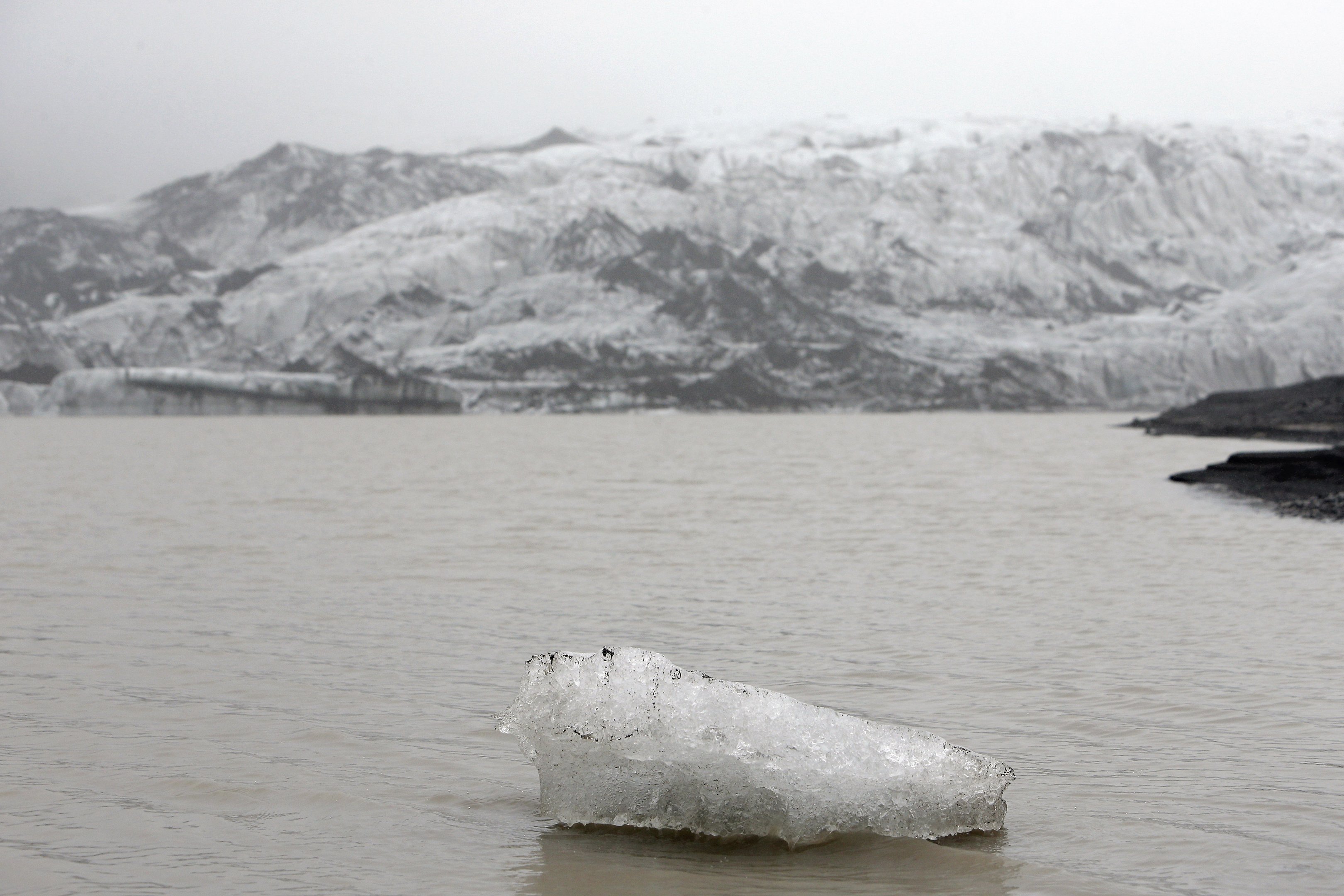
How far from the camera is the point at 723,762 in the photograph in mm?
6746

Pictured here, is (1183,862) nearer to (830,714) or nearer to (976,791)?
(976,791)

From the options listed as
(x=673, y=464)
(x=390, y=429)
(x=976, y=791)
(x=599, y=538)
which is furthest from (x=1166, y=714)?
(x=390, y=429)

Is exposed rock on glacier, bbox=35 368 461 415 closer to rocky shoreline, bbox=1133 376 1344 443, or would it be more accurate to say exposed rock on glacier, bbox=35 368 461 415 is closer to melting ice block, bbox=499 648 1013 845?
rocky shoreline, bbox=1133 376 1344 443

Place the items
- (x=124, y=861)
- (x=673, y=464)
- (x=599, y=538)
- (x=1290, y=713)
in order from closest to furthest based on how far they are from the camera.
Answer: (x=124, y=861) < (x=1290, y=713) < (x=599, y=538) < (x=673, y=464)

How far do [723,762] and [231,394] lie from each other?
515 ft

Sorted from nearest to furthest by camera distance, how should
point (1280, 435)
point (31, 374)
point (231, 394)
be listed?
point (1280, 435), point (231, 394), point (31, 374)

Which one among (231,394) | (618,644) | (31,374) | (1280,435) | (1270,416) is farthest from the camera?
(31,374)

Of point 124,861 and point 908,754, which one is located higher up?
point 908,754

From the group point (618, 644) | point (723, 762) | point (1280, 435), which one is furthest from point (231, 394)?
point (723, 762)

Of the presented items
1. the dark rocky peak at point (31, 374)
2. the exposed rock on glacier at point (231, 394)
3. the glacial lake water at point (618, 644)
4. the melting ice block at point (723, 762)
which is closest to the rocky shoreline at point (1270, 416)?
the glacial lake water at point (618, 644)

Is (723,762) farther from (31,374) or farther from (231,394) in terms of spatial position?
(31,374)

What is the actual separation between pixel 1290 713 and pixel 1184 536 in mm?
14473

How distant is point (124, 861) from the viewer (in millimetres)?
6113

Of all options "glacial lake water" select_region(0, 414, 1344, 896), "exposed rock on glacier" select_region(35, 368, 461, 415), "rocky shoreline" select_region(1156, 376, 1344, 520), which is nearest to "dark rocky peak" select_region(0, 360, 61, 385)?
"exposed rock on glacier" select_region(35, 368, 461, 415)
